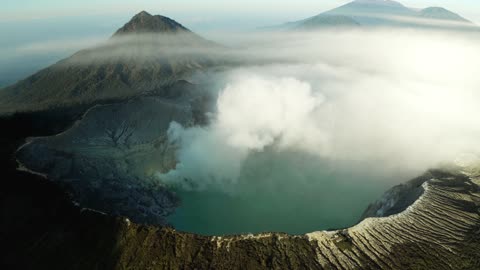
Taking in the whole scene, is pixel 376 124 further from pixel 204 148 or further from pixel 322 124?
pixel 204 148

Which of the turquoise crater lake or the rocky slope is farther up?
the rocky slope

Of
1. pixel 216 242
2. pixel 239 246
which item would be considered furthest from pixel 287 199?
pixel 216 242

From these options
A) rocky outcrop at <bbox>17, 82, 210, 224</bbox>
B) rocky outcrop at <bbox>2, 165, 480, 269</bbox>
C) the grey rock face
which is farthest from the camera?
the grey rock face

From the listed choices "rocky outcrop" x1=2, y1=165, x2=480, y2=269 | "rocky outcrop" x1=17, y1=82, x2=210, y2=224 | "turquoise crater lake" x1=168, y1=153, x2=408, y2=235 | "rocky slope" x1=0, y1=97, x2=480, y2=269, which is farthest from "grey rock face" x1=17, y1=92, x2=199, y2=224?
"rocky outcrop" x1=2, y1=165, x2=480, y2=269

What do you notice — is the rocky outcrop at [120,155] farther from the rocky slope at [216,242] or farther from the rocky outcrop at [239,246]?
the rocky outcrop at [239,246]

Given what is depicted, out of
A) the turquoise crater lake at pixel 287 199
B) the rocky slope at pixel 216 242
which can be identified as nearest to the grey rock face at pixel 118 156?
the rocky slope at pixel 216 242

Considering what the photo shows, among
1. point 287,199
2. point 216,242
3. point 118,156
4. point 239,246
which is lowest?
point 287,199

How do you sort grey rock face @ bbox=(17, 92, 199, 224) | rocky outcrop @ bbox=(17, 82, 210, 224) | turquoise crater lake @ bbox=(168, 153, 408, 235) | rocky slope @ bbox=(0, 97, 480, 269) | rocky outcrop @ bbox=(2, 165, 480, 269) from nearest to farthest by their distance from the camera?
rocky outcrop @ bbox=(2, 165, 480, 269) < rocky slope @ bbox=(0, 97, 480, 269) < rocky outcrop @ bbox=(17, 82, 210, 224) < grey rock face @ bbox=(17, 92, 199, 224) < turquoise crater lake @ bbox=(168, 153, 408, 235)

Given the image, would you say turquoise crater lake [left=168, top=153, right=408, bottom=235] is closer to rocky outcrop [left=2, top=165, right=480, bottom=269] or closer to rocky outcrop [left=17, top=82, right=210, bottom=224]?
rocky outcrop [left=17, top=82, right=210, bottom=224]

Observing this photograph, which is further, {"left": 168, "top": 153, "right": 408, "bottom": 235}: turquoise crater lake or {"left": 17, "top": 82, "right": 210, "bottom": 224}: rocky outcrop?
{"left": 168, "top": 153, "right": 408, "bottom": 235}: turquoise crater lake

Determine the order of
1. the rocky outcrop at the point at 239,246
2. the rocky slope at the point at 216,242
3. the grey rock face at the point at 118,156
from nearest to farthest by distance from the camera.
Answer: the rocky outcrop at the point at 239,246
the rocky slope at the point at 216,242
the grey rock face at the point at 118,156

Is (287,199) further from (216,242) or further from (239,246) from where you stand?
(216,242)
